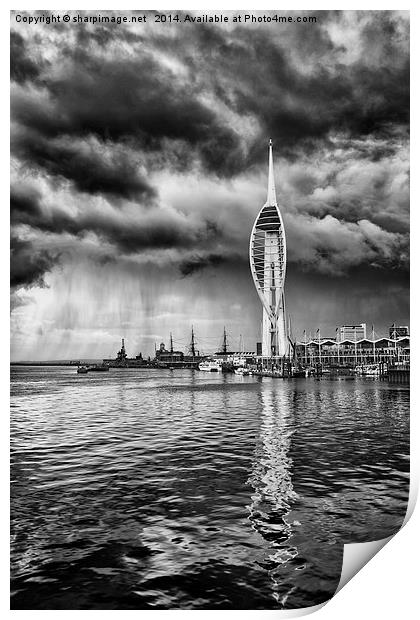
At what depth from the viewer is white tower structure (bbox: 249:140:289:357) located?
28.3 feet

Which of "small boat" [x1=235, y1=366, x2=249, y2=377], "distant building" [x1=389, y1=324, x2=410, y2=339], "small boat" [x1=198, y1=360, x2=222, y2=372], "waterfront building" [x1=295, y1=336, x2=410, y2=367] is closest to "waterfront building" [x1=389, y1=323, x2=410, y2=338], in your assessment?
"distant building" [x1=389, y1=324, x2=410, y2=339]

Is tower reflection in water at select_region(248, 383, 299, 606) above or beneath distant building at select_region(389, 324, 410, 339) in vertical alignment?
beneath

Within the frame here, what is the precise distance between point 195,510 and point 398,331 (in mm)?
4321

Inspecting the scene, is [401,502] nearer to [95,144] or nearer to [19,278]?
[19,278]

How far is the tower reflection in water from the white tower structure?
2.40 meters

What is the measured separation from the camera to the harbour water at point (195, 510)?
3.31 m

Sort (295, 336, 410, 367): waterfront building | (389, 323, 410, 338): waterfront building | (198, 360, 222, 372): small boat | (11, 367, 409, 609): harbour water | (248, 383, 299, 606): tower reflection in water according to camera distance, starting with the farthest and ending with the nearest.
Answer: (198, 360, 222, 372): small boat, (295, 336, 410, 367): waterfront building, (389, 323, 410, 338): waterfront building, (248, 383, 299, 606): tower reflection in water, (11, 367, 409, 609): harbour water

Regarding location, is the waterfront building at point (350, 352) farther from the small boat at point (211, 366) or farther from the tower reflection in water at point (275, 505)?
the small boat at point (211, 366)

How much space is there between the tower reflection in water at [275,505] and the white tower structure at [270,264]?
2400mm

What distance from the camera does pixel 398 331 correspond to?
296 inches

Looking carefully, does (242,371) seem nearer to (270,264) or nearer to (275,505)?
(270,264)

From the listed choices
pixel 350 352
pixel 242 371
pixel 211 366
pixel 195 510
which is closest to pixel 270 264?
pixel 195 510

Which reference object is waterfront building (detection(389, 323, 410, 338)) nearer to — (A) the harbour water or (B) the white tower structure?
(A) the harbour water
